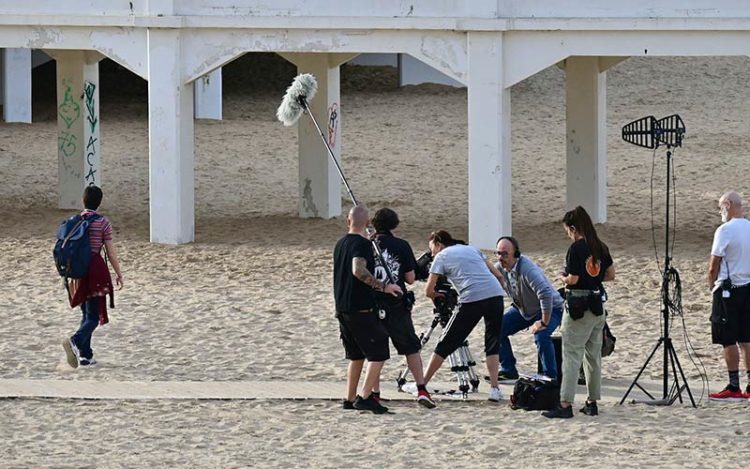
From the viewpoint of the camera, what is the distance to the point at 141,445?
39.5 feet

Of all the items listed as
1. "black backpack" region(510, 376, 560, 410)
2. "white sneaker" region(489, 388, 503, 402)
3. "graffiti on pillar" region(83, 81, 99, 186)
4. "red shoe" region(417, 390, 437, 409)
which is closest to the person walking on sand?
"red shoe" region(417, 390, 437, 409)

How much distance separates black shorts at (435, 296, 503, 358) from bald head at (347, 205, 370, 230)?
105cm

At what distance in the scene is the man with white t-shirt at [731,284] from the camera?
43.3 ft

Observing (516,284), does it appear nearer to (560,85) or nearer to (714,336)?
(714,336)

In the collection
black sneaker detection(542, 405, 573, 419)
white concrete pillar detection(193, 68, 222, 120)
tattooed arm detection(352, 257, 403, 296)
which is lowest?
black sneaker detection(542, 405, 573, 419)

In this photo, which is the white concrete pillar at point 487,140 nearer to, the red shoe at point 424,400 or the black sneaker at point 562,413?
the red shoe at point 424,400

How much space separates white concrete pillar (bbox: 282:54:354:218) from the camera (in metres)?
24.5

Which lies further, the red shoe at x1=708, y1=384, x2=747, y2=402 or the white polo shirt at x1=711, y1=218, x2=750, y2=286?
the red shoe at x1=708, y1=384, x2=747, y2=402

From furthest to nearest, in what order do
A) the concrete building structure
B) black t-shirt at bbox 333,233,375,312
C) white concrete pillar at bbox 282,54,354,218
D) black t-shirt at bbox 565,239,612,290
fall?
white concrete pillar at bbox 282,54,354,218 < the concrete building structure < black t-shirt at bbox 333,233,375,312 < black t-shirt at bbox 565,239,612,290

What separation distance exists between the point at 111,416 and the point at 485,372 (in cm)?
343

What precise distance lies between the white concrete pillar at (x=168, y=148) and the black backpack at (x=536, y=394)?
9.83m

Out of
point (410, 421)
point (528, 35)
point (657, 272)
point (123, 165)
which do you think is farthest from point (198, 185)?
point (410, 421)

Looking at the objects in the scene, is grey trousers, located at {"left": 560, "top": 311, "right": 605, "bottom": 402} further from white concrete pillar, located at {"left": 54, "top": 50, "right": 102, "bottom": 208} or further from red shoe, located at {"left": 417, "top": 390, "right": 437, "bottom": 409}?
white concrete pillar, located at {"left": 54, "top": 50, "right": 102, "bottom": 208}

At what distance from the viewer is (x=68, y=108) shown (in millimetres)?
25172
